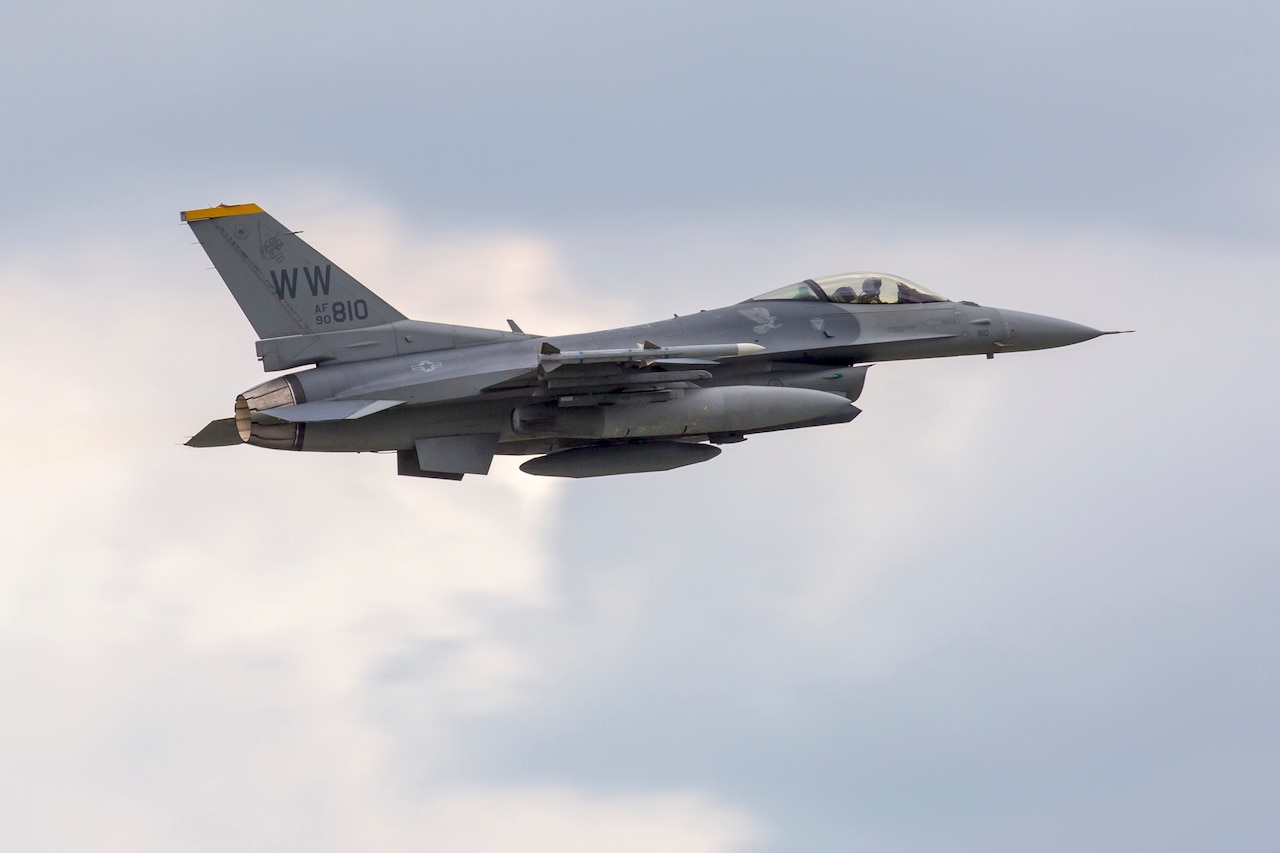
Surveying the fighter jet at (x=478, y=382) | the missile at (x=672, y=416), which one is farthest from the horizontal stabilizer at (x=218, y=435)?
the missile at (x=672, y=416)

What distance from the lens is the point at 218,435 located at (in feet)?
112

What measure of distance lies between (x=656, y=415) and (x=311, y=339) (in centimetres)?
556

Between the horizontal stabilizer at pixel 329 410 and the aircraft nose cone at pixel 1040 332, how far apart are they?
11379 mm

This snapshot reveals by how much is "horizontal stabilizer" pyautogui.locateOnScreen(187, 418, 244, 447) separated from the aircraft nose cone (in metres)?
13.5

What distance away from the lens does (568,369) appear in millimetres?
33375

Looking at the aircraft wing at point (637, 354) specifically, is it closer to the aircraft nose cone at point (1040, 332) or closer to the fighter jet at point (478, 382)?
the fighter jet at point (478, 382)

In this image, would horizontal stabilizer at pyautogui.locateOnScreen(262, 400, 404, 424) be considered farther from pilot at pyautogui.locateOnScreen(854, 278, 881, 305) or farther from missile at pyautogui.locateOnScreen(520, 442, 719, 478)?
pilot at pyautogui.locateOnScreen(854, 278, 881, 305)

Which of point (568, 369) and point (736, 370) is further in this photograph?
point (736, 370)

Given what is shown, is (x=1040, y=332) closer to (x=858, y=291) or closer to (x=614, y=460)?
(x=858, y=291)

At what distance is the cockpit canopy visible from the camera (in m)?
37.2

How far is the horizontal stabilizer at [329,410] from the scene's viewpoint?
3291 cm

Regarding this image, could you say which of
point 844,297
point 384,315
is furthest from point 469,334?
point 844,297

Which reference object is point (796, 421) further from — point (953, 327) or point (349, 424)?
point (349, 424)

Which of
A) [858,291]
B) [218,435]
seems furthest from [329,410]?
[858,291]
